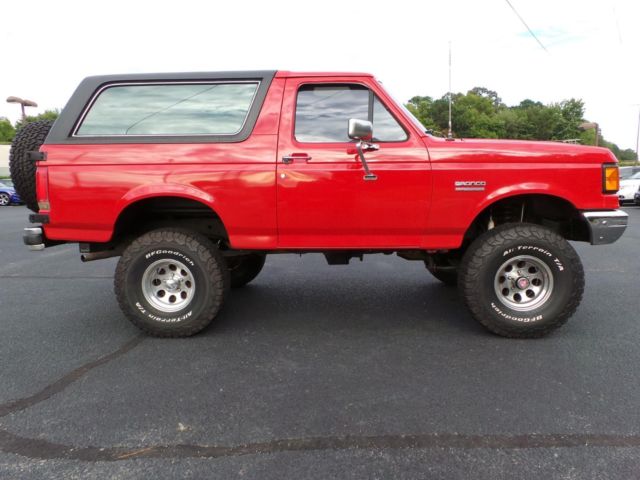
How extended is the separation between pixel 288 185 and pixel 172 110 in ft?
3.84

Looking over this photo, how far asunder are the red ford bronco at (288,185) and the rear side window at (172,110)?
0.03 feet

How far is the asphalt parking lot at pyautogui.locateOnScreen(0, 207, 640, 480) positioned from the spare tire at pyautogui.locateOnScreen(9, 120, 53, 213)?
124 centimetres

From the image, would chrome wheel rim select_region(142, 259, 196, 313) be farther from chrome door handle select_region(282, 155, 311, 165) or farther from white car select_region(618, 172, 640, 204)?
white car select_region(618, 172, 640, 204)

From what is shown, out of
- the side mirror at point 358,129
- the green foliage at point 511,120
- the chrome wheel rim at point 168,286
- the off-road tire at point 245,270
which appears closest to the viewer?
the side mirror at point 358,129

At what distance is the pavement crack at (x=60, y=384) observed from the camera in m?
2.59

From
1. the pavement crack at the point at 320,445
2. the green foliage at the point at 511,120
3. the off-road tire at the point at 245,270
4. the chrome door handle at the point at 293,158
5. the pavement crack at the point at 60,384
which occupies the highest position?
the green foliage at the point at 511,120

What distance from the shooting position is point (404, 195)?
3463 millimetres

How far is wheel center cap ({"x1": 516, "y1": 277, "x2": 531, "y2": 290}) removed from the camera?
3588 millimetres

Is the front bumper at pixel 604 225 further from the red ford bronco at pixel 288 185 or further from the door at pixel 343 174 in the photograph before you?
the door at pixel 343 174

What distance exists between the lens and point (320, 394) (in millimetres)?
2699

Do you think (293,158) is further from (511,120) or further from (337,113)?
(511,120)

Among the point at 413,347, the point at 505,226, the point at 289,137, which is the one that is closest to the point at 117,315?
the point at 289,137

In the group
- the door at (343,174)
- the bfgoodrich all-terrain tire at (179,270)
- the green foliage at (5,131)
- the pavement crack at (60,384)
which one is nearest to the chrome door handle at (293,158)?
the door at (343,174)

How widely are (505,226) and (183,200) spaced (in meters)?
2.66
